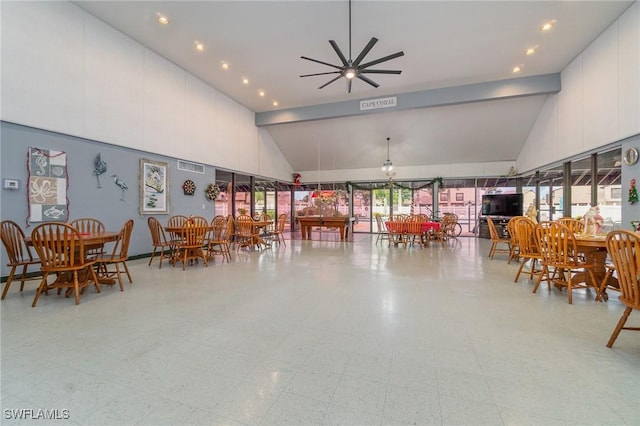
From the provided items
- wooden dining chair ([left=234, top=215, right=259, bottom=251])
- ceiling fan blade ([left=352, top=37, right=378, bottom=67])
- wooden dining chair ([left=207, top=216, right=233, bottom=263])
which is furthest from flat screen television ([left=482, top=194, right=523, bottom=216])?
wooden dining chair ([left=207, top=216, right=233, bottom=263])

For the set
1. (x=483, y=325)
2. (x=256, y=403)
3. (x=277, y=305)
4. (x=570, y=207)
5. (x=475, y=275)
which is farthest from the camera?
(x=570, y=207)

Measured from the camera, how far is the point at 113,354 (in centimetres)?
194

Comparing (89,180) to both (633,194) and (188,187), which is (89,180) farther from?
(633,194)

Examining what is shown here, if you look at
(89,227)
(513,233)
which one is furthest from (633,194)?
(89,227)

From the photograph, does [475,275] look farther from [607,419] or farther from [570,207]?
[570,207]

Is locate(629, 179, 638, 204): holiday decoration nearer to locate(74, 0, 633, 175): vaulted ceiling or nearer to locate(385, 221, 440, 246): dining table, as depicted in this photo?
locate(74, 0, 633, 175): vaulted ceiling

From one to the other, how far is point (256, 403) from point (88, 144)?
563 cm

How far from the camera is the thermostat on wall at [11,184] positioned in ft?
12.6

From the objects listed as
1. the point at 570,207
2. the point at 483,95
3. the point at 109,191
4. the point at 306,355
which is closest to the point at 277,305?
the point at 306,355

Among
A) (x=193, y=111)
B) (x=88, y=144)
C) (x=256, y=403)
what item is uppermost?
(x=193, y=111)

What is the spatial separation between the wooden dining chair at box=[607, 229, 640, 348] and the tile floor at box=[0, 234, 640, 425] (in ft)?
1.00

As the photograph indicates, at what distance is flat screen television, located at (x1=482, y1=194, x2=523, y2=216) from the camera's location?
872 centimetres

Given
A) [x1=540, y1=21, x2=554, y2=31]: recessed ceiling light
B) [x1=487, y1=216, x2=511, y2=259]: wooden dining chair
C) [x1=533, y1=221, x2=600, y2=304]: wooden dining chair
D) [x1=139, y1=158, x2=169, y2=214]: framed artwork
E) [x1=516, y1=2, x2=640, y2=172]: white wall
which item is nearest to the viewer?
[x1=533, y1=221, x2=600, y2=304]: wooden dining chair

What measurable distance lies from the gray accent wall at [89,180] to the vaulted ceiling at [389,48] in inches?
94.4
